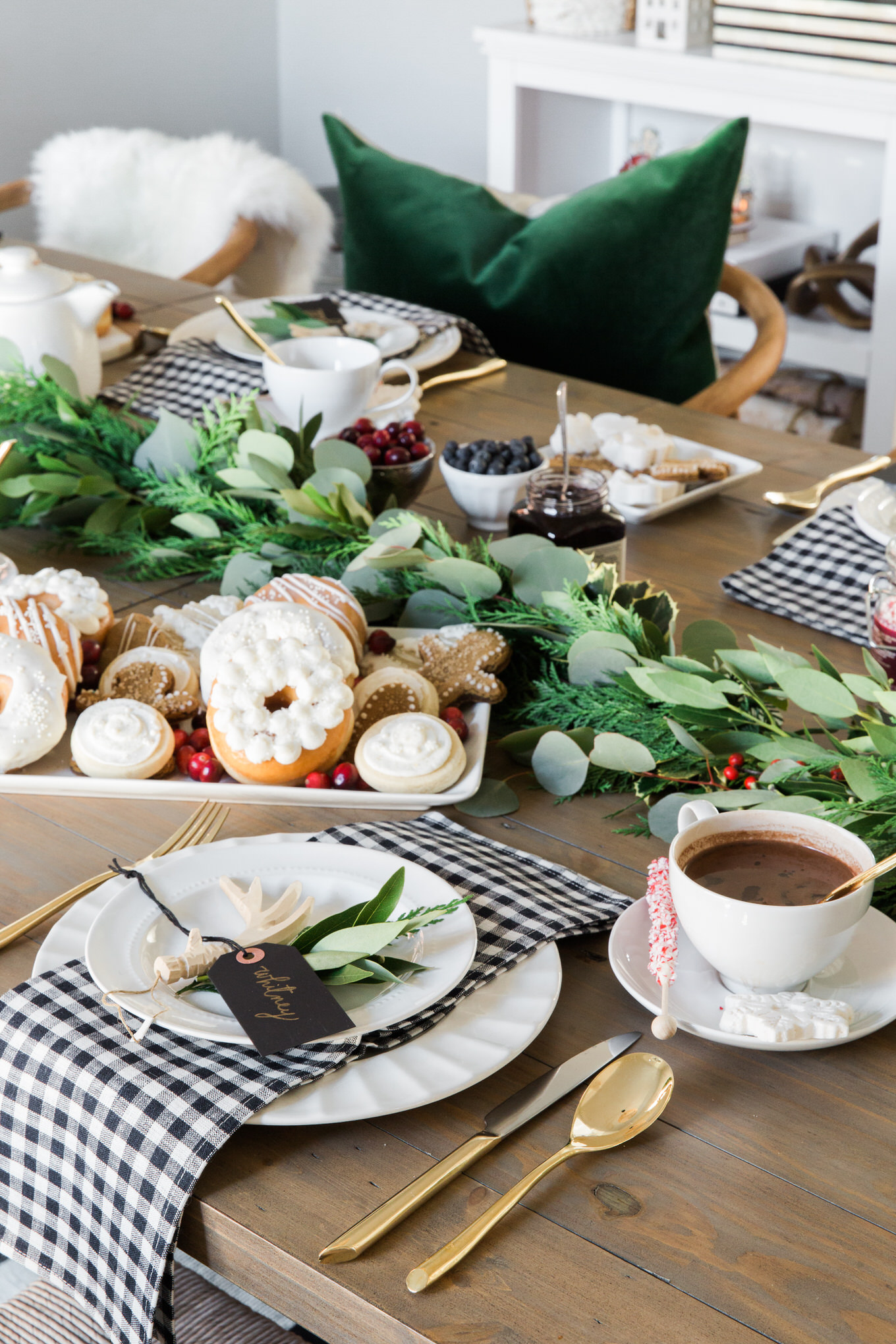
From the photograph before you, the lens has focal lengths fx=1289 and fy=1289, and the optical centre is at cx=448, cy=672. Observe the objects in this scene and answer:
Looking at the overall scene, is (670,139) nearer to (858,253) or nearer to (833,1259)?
(858,253)

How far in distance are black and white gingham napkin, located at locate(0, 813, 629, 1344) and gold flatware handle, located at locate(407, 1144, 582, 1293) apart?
95 millimetres

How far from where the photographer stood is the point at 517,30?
3215 mm

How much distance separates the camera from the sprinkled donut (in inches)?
37.0

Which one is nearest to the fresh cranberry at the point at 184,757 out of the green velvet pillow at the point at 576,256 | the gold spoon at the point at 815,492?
the gold spoon at the point at 815,492

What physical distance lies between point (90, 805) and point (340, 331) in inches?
38.0

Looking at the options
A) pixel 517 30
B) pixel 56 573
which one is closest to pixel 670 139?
pixel 517 30

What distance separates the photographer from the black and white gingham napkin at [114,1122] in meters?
0.57

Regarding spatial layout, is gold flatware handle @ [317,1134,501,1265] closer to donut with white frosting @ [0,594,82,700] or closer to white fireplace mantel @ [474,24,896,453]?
donut with white frosting @ [0,594,82,700]

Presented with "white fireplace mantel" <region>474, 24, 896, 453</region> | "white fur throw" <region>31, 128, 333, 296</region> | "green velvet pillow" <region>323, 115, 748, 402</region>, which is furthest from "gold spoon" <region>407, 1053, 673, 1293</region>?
"white fireplace mantel" <region>474, 24, 896, 453</region>

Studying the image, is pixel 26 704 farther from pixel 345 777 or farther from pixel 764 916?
pixel 764 916

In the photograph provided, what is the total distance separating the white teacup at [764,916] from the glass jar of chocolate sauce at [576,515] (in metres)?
0.40

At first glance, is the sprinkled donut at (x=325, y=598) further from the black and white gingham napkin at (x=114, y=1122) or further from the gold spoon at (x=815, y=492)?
the gold spoon at (x=815, y=492)

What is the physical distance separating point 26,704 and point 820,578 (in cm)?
70

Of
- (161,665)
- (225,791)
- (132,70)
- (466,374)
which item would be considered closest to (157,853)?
(225,791)
